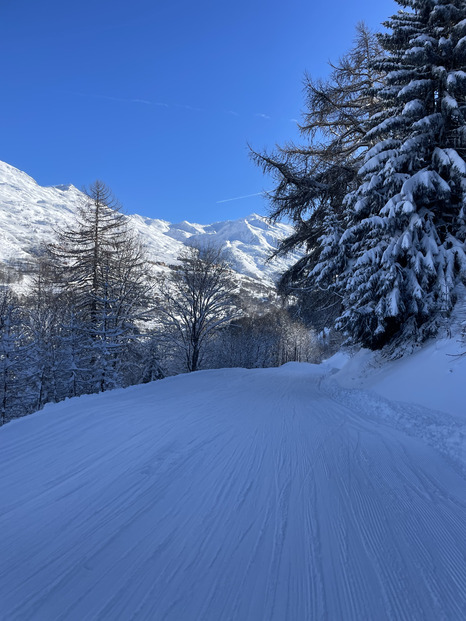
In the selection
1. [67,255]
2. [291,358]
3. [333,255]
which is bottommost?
[291,358]

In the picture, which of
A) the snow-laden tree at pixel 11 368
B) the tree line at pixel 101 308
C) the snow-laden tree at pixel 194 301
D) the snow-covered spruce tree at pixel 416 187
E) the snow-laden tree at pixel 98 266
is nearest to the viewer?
the snow-covered spruce tree at pixel 416 187

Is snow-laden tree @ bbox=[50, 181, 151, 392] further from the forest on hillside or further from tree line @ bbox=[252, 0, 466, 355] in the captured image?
tree line @ bbox=[252, 0, 466, 355]

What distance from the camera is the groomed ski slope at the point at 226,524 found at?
1725mm

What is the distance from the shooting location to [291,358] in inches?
2119

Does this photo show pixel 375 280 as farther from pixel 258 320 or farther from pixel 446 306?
pixel 258 320

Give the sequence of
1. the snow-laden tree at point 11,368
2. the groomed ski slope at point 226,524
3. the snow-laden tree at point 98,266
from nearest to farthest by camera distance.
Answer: the groomed ski slope at point 226,524 < the snow-laden tree at point 11,368 < the snow-laden tree at point 98,266

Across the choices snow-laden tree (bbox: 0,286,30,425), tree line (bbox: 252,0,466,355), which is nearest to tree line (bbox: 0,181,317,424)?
snow-laden tree (bbox: 0,286,30,425)

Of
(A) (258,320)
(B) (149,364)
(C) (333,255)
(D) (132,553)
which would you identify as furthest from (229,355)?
(D) (132,553)

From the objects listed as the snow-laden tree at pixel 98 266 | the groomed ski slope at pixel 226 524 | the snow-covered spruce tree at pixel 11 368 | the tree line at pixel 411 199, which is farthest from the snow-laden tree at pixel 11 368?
the tree line at pixel 411 199

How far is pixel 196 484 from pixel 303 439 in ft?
6.99

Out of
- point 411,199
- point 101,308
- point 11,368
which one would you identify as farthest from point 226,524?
point 11,368

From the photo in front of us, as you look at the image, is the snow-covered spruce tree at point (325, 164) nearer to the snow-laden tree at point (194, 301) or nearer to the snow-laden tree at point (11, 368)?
the snow-laden tree at point (194, 301)

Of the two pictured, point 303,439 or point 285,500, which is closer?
point 285,500

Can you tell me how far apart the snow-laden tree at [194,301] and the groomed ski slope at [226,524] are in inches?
510
